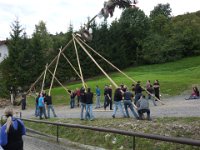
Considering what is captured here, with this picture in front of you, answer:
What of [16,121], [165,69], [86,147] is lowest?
[86,147]

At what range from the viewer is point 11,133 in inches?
348

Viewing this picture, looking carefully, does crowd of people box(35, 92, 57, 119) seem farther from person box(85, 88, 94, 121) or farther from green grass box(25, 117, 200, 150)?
green grass box(25, 117, 200, 150)

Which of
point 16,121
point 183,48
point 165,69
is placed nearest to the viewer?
point 16,121

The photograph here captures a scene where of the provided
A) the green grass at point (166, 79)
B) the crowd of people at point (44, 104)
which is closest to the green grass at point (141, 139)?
the crowd of people at point (44, 104)

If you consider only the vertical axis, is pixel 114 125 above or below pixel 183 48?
below

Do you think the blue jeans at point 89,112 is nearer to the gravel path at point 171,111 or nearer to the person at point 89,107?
the person at point 89,107

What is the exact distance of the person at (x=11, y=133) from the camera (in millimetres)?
8820

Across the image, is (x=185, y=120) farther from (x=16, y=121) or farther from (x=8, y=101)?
(x=8, y=101)

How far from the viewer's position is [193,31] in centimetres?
7662

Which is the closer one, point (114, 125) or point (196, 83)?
point (114, 125)

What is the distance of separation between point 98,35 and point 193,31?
1739 cm

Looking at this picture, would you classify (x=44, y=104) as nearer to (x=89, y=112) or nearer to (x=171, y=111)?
(x=89, y=112)

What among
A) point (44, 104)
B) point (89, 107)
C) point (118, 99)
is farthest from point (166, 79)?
point (89, 107)

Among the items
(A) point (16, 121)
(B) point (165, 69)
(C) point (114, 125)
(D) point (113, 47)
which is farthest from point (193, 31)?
(A) point (16, 121)
